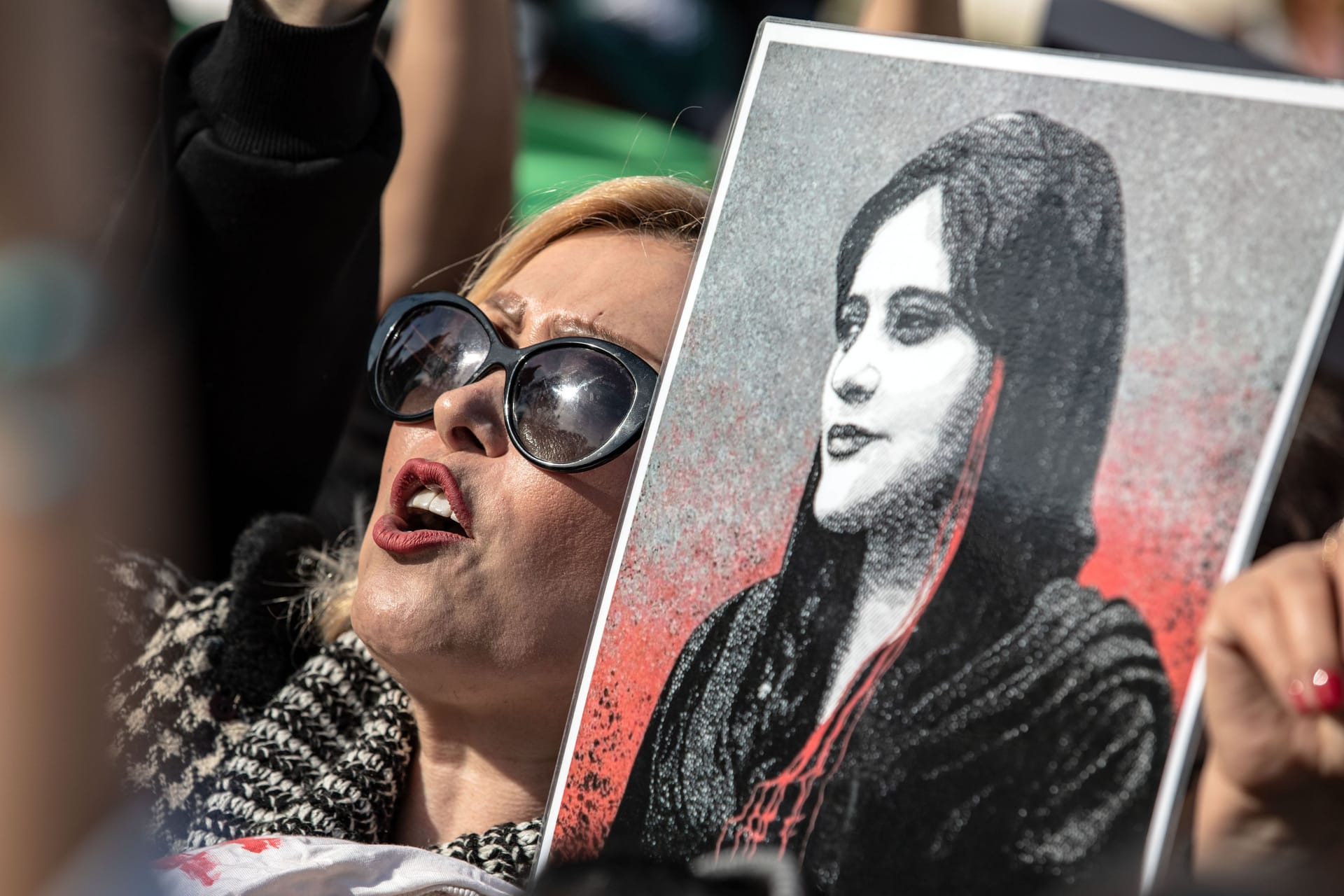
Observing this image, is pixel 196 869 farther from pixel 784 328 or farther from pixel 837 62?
pixel 837 62

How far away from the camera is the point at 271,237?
5.61 ft

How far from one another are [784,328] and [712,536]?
0.18 m

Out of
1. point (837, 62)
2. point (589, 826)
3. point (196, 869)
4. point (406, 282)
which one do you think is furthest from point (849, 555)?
point (406, 282)

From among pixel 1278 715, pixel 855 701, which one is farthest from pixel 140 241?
pixel 1278 715

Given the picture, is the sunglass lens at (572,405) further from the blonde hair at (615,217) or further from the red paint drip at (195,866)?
the red paint drip at (195,866)

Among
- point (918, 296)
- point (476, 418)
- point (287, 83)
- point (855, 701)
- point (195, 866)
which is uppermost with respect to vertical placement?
point (287, 83)

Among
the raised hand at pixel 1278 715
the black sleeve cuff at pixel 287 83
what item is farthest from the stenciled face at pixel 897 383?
the black sleeve cuff at pixel 287 83

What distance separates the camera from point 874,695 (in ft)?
2.82

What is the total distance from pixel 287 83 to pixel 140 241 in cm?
39

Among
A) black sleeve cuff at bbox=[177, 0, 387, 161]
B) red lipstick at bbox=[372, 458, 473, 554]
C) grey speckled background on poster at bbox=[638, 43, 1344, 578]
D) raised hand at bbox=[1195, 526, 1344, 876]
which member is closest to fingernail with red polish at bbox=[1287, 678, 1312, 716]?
raised hand at bbox=[1195, 526, 1344, 876]

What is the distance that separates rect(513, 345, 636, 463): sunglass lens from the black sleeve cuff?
1.90 feet

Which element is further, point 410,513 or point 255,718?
point 255,718

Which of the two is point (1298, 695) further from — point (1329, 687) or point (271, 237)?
point (271, 237)

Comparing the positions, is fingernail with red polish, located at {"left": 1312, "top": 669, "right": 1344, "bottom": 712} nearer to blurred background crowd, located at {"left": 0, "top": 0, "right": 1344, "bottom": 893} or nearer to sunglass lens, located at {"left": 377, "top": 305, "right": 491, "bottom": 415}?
blurred background crowd, located at {"left": 0, "top": 0, "right": 1344, "bottom": 893}
